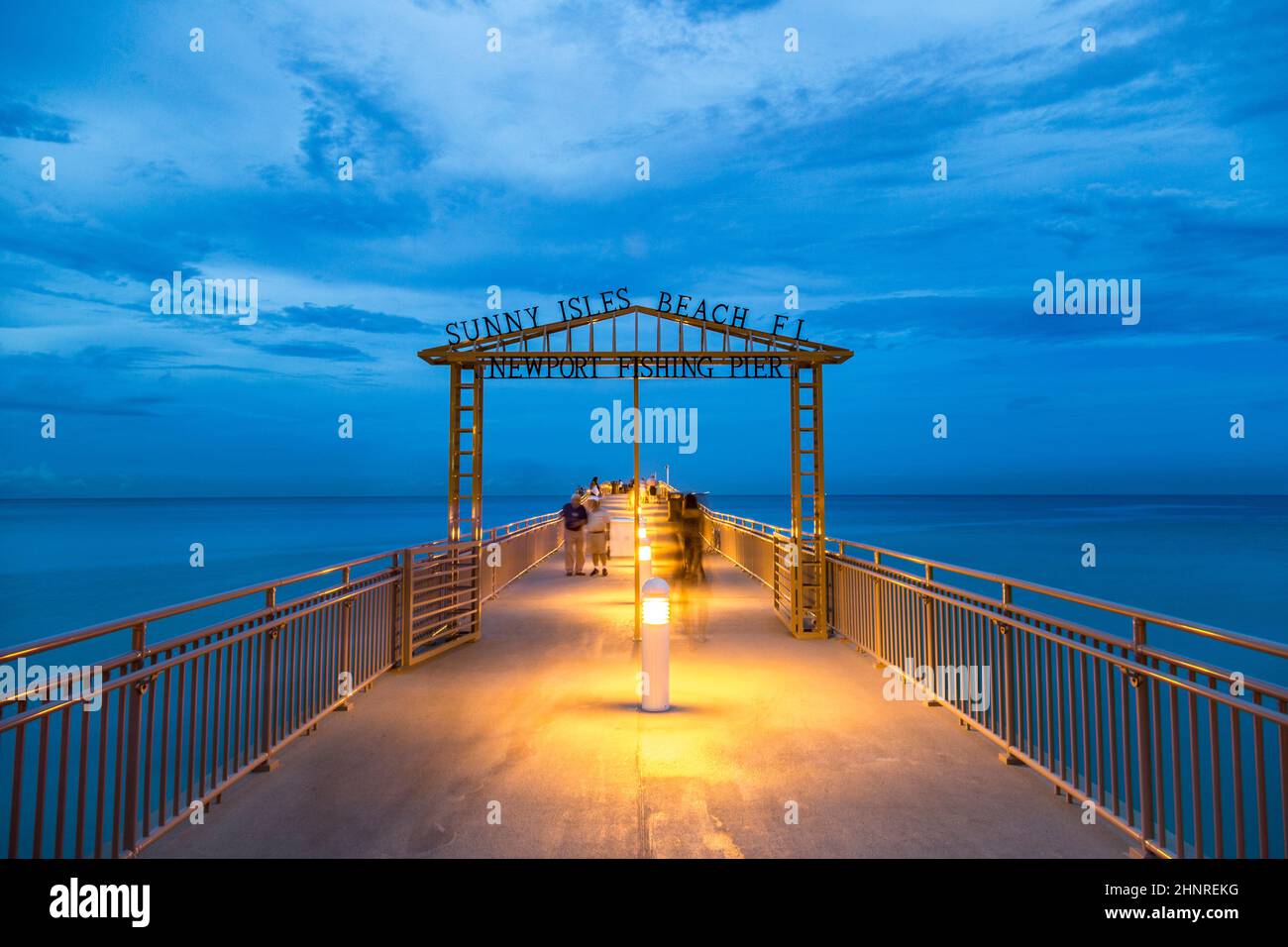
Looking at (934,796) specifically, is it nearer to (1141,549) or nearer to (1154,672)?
(1154,672)

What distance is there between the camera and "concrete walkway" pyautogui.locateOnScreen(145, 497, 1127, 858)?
4.25m

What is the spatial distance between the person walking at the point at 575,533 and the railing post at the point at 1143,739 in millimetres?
14188

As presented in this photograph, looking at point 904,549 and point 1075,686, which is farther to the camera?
point 904,549

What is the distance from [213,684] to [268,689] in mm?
1031

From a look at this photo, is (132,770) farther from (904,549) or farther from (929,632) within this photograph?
(904,549)

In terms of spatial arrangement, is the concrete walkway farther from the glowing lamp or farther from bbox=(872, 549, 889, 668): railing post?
the glowing lamp

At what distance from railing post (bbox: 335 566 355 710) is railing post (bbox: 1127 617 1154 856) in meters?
6.14

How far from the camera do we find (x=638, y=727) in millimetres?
6477

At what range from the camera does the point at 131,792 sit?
4027mm

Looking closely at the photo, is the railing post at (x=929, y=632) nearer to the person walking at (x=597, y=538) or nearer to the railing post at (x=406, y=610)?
the railing post at (x=406, y=610)

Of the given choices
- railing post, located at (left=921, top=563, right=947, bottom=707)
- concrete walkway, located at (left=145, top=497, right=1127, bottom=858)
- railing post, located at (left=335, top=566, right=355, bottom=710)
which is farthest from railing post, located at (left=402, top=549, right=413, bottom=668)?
railing post, located at (left=921, top=563, right=947, bottom=707)

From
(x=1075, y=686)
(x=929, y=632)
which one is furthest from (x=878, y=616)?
(x=1075, y=686)
